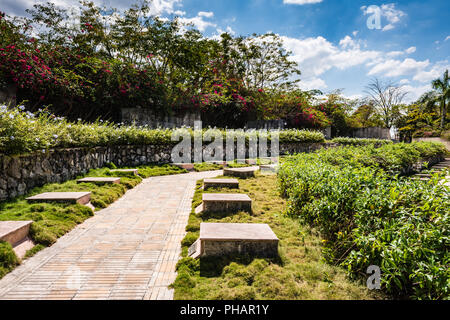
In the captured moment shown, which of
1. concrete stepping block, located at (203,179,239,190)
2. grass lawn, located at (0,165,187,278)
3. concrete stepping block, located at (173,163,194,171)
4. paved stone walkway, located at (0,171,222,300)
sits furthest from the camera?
concrete stepping block, located at (173,163,194,171)

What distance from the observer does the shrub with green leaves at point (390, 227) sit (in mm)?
2008

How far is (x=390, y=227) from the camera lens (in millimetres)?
2354

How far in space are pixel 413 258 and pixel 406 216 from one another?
22.8 inches

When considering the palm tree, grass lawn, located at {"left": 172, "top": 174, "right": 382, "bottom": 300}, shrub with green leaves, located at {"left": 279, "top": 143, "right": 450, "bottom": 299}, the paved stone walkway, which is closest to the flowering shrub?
the paved stone walkway

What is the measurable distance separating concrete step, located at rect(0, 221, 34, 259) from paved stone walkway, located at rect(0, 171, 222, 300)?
0.19 metres

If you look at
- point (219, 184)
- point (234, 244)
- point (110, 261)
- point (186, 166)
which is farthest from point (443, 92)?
point (110, 261)

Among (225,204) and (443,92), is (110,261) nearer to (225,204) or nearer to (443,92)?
(225,204)

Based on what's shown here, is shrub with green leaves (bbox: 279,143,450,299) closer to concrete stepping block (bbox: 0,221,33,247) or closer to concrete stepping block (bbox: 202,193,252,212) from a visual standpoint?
concrete stepping block (bbox: 202,193,252,212)

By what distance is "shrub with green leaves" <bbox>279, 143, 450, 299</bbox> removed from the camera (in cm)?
201

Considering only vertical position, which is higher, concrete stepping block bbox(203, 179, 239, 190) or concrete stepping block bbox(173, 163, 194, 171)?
concrete stepping block bbox(173, 163, 194, 171)

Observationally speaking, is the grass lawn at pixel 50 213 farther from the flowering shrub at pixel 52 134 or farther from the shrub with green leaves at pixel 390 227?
the shrub with green leaves at pixel 390 227

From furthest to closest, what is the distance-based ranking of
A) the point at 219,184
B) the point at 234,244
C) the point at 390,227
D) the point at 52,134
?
the point at 219,184, the point at 52,134, the point at 234,244, the point at 390,227

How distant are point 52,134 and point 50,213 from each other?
2.54 m
